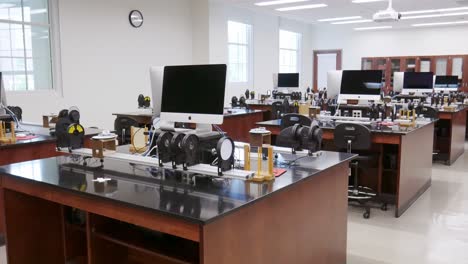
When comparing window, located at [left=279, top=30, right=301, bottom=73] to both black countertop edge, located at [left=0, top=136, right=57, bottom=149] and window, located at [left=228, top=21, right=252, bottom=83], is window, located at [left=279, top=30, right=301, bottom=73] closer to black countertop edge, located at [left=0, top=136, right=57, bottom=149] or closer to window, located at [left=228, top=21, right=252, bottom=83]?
window, located at [left=228, top=21, right=252, bottom=83]

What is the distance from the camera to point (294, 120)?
14.0 feet

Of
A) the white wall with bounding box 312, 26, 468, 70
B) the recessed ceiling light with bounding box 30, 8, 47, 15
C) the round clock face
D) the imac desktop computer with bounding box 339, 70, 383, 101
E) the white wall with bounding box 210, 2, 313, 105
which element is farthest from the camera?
the white wall with bounding box 312, 26, 468, 70

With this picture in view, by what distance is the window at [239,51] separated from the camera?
10.2m

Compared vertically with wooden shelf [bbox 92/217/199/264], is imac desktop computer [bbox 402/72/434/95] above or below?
above

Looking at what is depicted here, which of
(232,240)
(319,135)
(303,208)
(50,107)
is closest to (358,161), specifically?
(319,135)

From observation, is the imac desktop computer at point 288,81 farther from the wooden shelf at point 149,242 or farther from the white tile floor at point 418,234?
the wooden shelf at point 149,242

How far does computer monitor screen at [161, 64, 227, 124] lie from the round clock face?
18.7ft

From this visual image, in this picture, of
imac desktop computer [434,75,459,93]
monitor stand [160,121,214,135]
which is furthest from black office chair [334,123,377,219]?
imac desktop computer [434,75,459,93]

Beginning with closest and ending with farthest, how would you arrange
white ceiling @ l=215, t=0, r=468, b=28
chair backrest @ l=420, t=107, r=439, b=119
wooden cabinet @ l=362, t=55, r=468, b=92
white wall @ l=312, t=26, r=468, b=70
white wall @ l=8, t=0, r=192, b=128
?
chair backrest @ l=420, t=107, r=439, b=119 < white wall @ l=8, t=0, r=192, b=128 < white ceiling @ l=215, t=0, r=468, b=28 < wooden cabinet @ l=362, t=55, r=468, b=92 < white wall @ l=312, t=26, r=468, b=70

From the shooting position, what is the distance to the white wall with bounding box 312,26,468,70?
12.3 m

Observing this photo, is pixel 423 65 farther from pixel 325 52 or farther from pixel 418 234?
pixel 418 234

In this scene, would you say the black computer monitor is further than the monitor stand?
Yes

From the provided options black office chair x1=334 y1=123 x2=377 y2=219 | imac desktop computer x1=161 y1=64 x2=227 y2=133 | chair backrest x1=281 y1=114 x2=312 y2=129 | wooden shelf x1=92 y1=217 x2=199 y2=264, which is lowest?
wooden shelf x1=92 y1=217 x2=199 y2=264

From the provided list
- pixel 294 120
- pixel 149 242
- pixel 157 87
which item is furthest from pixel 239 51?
pixel 149 242
